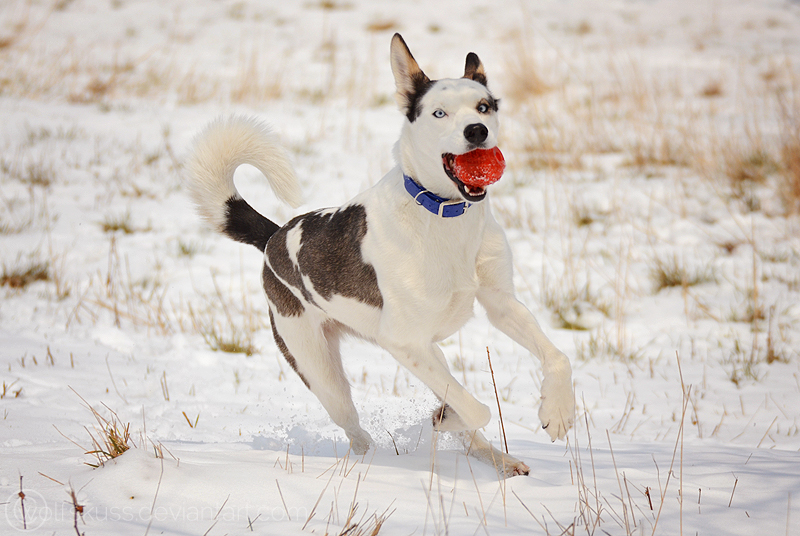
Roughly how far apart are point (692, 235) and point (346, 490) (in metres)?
5.12

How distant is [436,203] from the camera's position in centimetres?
241

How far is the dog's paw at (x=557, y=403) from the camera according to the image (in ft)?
7.29

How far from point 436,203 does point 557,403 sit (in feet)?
2.84

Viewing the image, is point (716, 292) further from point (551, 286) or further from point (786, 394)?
point (786, 394)

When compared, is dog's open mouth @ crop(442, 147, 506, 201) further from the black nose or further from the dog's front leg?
the dog's front leg

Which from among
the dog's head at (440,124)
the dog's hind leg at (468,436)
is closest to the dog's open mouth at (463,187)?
Answer: the dog's head at (440,124)

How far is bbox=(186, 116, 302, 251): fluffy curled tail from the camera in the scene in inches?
119

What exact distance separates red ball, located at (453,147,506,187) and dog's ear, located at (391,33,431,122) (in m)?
0.45

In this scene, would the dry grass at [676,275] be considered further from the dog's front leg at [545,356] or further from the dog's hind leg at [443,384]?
the dog's hind leg at [443,384]

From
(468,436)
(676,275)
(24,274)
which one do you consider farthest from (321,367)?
(676,275)

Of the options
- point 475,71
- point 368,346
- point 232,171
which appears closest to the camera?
point 475,71

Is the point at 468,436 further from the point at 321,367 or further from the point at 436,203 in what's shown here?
the point at 436,203

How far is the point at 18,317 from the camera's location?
4.43 meters

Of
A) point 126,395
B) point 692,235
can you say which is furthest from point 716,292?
point 126,395
